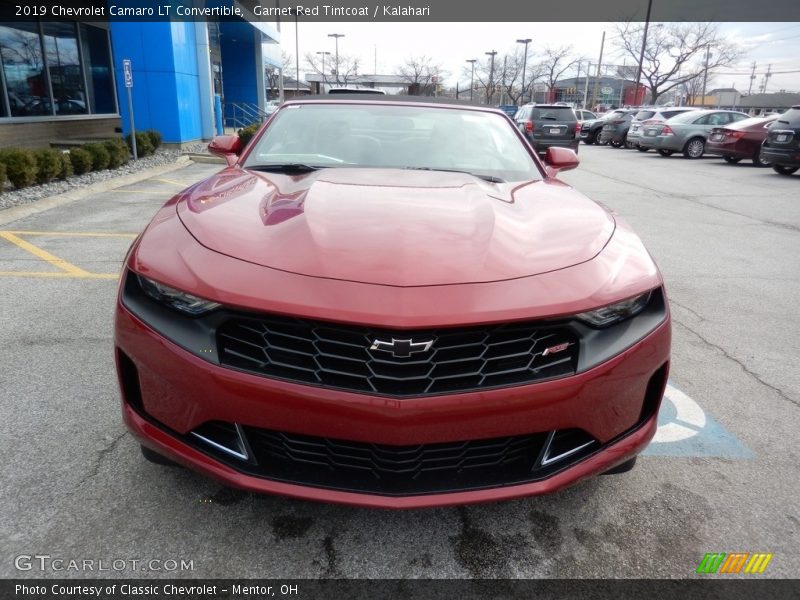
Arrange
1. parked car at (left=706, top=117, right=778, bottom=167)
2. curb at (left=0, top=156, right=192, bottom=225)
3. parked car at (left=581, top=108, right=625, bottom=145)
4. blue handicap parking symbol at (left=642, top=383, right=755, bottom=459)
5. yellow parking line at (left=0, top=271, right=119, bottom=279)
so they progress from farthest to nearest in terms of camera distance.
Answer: parked car at (left=581, top=108, right=625, bottom=145) < parked car at (left=706, top=117, right=778, bottom=167) < curb at (left=0, top=156, right=192, bottom=225) < yellow parking line at (left=0, top=271, right=119, bottom=279) < blue handicap parking symbol at (left=642, top=383, right=755, bottom=459)

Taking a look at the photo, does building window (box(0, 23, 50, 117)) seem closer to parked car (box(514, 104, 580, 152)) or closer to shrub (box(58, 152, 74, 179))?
shrub (box(58, 152, 74, 179))

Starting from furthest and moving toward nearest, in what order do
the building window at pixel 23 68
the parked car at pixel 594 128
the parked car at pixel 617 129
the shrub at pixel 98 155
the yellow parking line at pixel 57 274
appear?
the parked car at pixel 594 128 → the parked car at pixel 617 129 → the building window at pixel 23 68 → the shrub at pixel 98 155 → the yellow parking line at pixel 57 274

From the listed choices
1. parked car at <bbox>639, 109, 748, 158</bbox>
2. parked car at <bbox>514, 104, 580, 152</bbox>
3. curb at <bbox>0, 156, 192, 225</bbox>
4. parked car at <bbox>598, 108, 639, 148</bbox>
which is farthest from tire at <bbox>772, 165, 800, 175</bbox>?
curb at <bbox>0, 156, 192, 225</bbox>

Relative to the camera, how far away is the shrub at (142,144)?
529 inches

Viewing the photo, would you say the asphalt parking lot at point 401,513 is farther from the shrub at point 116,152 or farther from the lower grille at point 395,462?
the shrub at point 116,152

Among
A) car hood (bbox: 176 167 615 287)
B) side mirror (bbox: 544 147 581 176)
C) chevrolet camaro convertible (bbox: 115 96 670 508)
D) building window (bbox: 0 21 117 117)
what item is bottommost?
chevrolet camaro convertible (bbox: 115 96 670 508)

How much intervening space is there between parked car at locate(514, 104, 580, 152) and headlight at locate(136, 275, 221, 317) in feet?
56.7

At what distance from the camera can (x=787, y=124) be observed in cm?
1303

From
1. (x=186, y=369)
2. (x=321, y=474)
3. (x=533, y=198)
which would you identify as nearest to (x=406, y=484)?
(x=321, y=474)

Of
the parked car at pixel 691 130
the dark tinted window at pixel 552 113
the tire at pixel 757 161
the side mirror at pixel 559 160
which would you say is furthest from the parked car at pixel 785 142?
the side mirror at pixel 559 160

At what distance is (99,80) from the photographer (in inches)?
687

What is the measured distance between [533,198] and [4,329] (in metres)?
3.43

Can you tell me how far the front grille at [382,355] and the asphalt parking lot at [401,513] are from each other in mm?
663

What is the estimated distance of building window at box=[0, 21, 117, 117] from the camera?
44.1ft
